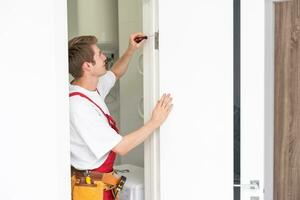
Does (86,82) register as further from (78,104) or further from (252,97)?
(252,97)

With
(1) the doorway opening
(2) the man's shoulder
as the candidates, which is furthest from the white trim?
(1) the doorway opening

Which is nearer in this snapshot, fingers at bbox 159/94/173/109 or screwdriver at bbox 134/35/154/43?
fingers at bbox 159/94/173/109

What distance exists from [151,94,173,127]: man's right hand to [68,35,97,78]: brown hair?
1.37 ft

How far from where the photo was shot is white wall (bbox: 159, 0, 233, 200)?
6.24ft

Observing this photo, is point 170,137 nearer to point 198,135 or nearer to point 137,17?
point 198,135

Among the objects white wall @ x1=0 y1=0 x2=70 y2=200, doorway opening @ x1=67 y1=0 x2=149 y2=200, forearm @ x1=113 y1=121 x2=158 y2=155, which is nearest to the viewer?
white wall @ x1=0 y1=0 x2=70 y2=200

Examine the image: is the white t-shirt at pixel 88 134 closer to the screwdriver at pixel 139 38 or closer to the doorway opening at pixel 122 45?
the screwdriver at pixel 139 38

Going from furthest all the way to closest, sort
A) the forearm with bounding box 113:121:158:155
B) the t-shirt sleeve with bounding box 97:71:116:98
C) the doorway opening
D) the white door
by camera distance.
→ 1. the doorway opening
2. the t-shirt sleeve with bounding box 97:71:116:98
3. the forearm with bounding box 113:121:158:155
4. the white door

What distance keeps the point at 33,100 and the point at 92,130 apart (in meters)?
0.38

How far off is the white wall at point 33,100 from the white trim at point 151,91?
0.47 metres

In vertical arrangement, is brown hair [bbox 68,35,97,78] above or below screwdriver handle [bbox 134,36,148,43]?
below

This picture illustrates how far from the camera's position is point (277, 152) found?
3.01 m

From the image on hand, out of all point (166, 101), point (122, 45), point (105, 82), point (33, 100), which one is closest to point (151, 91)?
point (166, 101)

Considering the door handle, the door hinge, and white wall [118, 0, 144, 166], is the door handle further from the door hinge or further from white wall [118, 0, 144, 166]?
white wall [118, 0, 144, 166]
